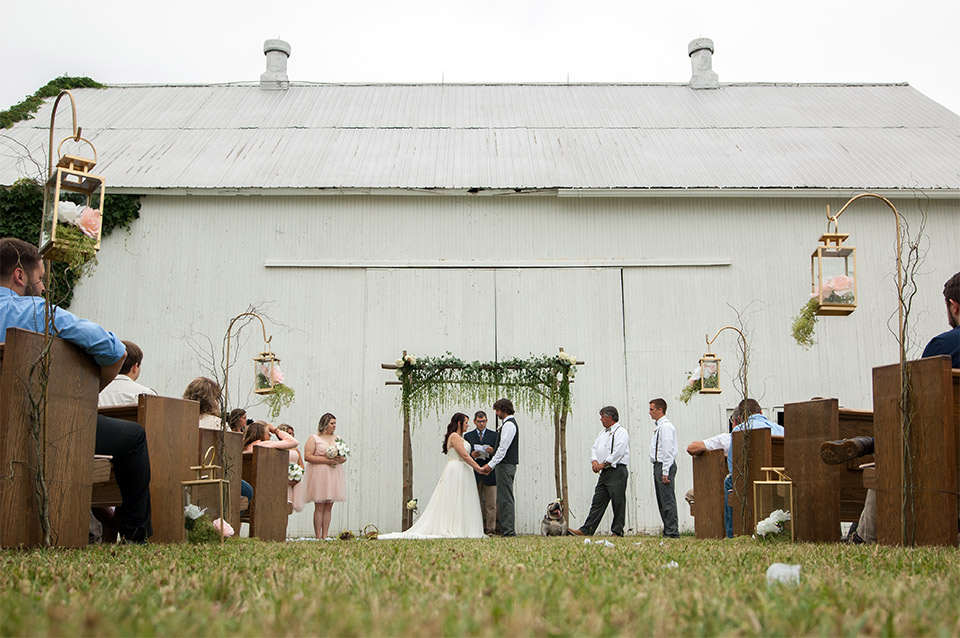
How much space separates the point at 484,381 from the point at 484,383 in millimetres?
33

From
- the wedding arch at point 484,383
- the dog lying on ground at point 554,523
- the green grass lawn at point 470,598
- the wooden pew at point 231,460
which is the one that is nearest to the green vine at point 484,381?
the wedding arch at point 484,383

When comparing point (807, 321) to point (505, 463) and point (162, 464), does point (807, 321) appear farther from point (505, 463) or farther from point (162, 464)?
point (505, 463)

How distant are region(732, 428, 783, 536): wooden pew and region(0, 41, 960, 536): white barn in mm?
6288

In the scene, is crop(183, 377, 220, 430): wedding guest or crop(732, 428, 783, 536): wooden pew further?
crop(183, 377, 220, 430): wedding guest

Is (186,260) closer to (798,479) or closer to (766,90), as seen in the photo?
(798,479)

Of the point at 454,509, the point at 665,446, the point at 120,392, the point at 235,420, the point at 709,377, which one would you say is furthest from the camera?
the point at 454,509

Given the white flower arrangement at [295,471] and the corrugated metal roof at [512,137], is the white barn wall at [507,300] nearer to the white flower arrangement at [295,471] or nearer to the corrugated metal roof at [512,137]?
the corrugated metal roof at [512,137]

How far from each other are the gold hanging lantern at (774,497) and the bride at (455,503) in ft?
20.0

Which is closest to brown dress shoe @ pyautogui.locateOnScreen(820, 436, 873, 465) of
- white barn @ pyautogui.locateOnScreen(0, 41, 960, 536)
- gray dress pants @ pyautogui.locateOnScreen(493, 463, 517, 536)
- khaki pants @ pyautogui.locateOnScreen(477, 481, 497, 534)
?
gray dress pants @ pyautogui.locateOnScreen(493, 463, 517, 536)

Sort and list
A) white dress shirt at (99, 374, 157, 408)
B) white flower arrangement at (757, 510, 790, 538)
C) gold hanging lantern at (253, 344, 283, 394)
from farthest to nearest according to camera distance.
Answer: gold hanging lantern at (253, 344, 283, 394)
white flower arrangement at (757, 510, 790, 538)
white dress shirt at (99, 374, 157, 408)

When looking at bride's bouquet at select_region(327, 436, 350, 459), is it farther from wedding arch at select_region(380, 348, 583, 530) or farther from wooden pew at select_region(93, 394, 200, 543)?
wooden pew at select_region(93, 394, 200, 543)

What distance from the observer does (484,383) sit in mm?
13492

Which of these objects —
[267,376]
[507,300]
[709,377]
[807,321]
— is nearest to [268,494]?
[267,376]

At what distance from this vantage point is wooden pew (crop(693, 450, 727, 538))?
9094 millimetres
